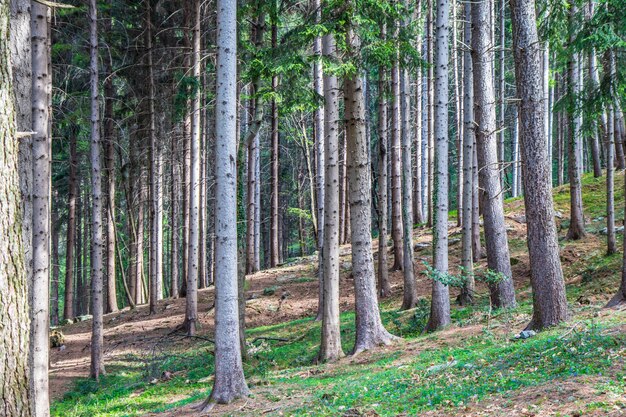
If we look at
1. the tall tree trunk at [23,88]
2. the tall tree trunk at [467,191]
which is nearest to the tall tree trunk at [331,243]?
the tall tree trunk at [467,191]

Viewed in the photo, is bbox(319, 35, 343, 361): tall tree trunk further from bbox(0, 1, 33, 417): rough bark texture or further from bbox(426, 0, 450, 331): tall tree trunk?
bbox(0, 1, 33, 417): rough bark texture

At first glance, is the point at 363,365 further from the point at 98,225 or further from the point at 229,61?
the point at 98,225

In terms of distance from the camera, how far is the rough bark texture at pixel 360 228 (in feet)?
35.4

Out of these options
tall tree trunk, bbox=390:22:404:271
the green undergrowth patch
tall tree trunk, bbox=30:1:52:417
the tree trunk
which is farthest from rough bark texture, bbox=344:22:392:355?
tall tree trunk, bbox=30:1:52:417

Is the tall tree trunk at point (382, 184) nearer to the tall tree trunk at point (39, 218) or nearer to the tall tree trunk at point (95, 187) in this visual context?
the tall tree trunk at point (95, 187)

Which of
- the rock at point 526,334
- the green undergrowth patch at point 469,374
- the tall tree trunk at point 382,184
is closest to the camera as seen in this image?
the green undergrowth patch at point 469,374

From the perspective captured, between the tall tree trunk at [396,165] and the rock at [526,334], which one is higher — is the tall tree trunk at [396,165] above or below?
above

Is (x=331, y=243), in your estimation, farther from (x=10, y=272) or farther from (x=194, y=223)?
(x=10, y=272)

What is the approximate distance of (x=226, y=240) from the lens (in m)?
8.20

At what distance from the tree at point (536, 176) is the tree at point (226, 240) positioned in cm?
438

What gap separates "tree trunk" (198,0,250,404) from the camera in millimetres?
8172

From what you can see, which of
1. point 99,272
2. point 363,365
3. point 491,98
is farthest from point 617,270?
point 99,272

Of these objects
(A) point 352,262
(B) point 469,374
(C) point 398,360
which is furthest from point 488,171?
(B) point 469,374

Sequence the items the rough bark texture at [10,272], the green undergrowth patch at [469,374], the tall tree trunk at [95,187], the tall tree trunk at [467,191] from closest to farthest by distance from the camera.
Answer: the rough bark texture at [10,272]
the green undergrowth patch at [469,374]
the tall tree trunk at [467,191]
the tall tree trunk at [95,187]
